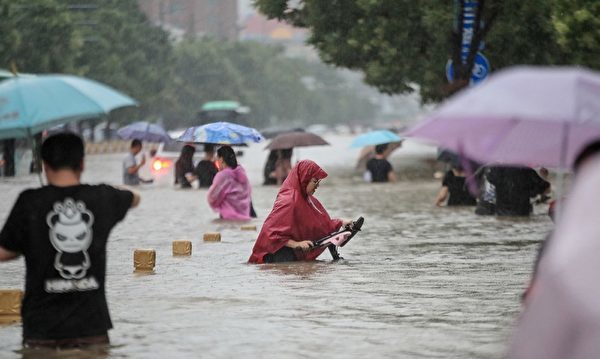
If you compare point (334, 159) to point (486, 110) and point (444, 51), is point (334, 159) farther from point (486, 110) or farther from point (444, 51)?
point (486, 110)

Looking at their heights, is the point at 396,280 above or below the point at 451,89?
below

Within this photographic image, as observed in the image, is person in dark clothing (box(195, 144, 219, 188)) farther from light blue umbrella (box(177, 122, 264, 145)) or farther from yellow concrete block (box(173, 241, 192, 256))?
yellow concrete block (box(173, 241, 192, 256))

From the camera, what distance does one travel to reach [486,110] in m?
5.74

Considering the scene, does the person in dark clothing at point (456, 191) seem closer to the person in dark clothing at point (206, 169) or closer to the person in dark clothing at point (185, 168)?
the person in dark clothing at point (185, 168)

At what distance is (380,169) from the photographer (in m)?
38.1

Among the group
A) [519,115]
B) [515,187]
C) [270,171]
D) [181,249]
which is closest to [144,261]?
[181,249]

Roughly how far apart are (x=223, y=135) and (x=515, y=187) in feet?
17.4

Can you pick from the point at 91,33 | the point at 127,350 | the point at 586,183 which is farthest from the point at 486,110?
the point at 91,33

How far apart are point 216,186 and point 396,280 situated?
32.1 ft

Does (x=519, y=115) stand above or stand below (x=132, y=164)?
above

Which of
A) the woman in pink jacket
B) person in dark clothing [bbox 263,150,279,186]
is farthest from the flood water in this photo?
person in dark clothing [bbox 263,150,279,186]

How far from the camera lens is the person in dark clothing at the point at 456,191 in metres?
27.2

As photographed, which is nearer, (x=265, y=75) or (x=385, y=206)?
(x=385, y=206)

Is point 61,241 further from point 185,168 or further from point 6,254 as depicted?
point 185,168
